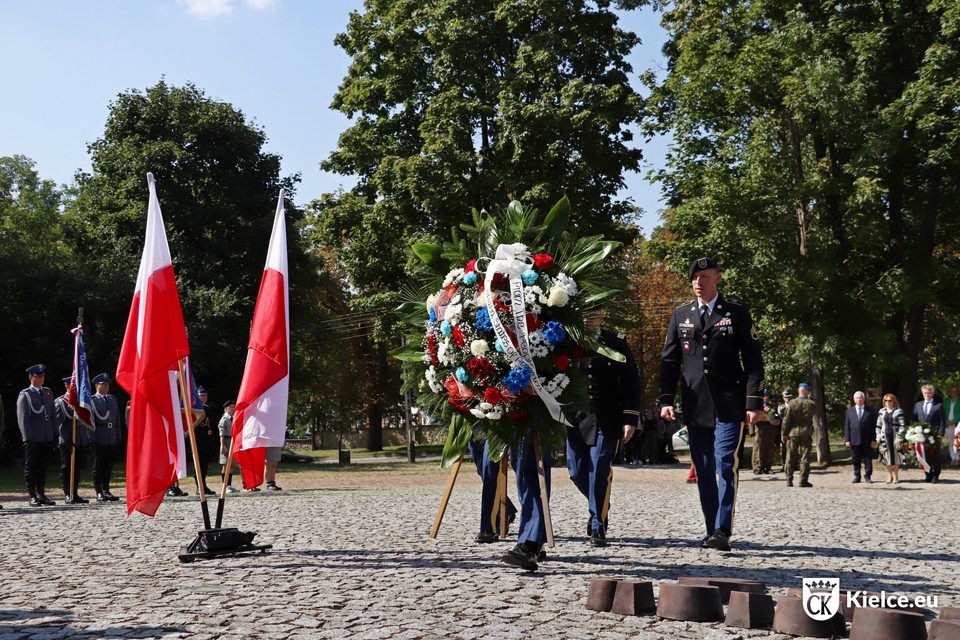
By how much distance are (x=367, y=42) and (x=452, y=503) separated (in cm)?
2498

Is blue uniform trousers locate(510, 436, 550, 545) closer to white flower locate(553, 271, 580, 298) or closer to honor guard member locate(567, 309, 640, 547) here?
white flower locate(553, 271, 580, 298)

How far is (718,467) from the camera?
30.3 ft

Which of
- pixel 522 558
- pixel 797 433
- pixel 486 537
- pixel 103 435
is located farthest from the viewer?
pixel 797 433

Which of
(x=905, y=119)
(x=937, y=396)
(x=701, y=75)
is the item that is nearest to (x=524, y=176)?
(x=701, y=75)

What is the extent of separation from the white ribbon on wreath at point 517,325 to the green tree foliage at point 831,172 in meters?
21.4

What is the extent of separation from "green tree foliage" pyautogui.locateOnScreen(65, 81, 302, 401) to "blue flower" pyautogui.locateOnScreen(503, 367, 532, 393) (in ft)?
105

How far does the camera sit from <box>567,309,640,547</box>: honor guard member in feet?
31.4

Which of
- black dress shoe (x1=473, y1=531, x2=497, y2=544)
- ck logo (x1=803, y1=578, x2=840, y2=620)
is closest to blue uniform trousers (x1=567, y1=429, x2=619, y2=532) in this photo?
black dress shoe (x1=473, y1=531, x2=497, y2=544)

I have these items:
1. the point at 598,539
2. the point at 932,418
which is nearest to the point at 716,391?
the point at 598,539

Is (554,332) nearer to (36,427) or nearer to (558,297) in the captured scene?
(558,297)

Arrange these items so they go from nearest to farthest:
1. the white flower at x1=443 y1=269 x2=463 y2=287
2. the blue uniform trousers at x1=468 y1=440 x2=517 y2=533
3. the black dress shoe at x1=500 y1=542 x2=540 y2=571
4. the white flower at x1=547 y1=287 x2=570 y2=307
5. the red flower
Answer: the black dress shoe at x1=500 y1=542 x2=540 y2=571 < the white flower at x1=547 y1=287 x2=570 y2=307 < the red flower < the white flower at x1=443 y1=269 x2=463 y2=287 < the blue uniform trousers at x1=468 y1=440 x2=517 y2=533

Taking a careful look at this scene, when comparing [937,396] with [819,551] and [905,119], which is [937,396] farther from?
[819,551]

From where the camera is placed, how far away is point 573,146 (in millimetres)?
32594

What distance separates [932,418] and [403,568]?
61.3 feet
